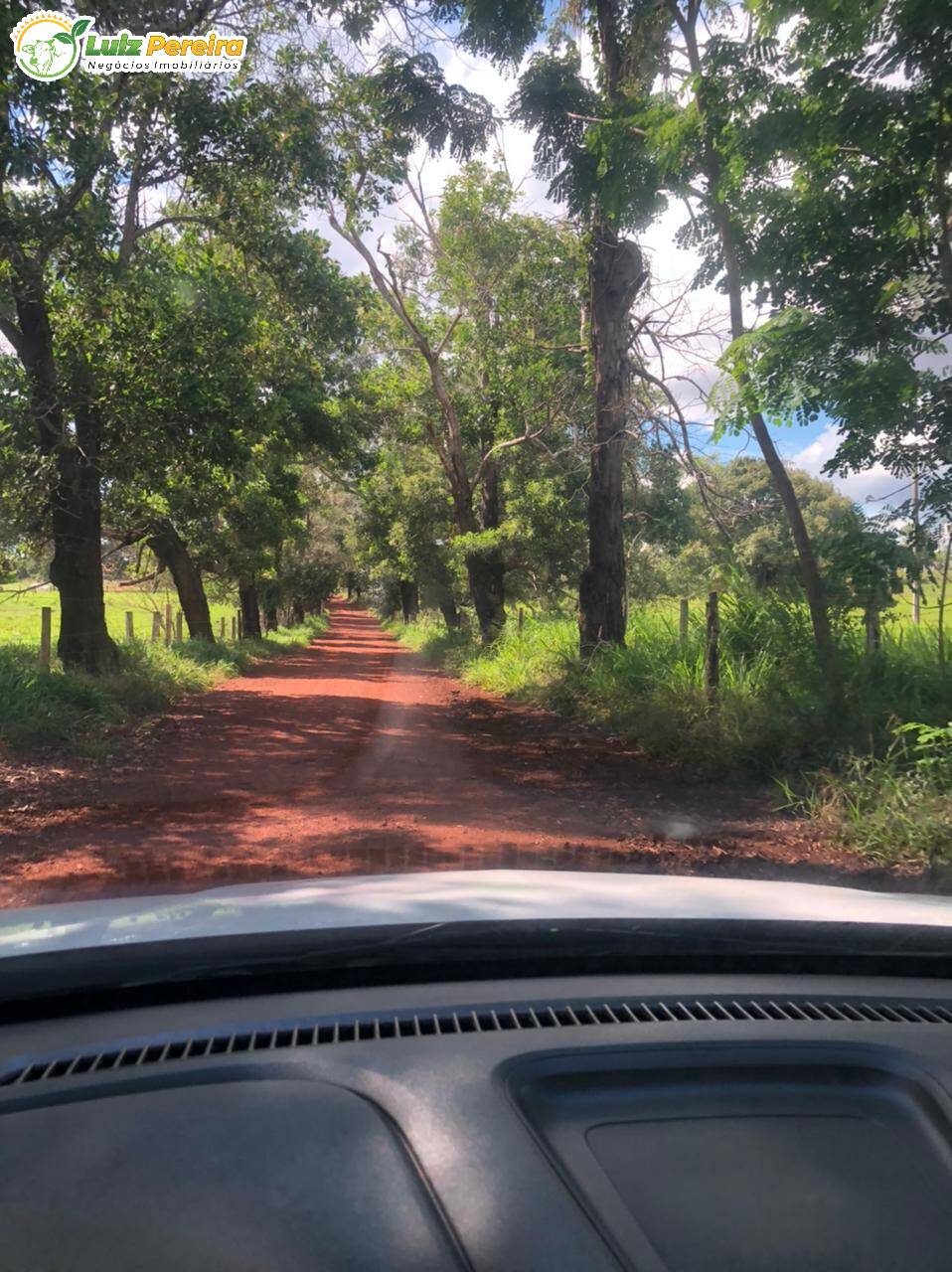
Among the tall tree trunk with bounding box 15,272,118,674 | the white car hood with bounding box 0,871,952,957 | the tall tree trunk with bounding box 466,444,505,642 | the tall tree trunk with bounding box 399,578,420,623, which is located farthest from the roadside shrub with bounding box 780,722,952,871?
the tall tree trunk with bounding box 399,578,420,623

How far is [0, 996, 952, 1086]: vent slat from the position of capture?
2.61 m

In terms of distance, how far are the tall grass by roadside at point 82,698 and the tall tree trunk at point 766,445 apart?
712cm

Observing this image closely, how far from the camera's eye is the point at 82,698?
12.6m

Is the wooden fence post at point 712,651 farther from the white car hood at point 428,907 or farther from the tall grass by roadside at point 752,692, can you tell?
the white car hood at point 428,907

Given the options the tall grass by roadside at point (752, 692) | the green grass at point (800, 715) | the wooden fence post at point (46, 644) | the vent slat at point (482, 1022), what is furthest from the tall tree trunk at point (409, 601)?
the vent slat at point (482, 1022)

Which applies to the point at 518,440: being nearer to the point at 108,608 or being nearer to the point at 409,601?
the point at 108,608

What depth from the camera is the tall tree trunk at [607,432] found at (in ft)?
47.1

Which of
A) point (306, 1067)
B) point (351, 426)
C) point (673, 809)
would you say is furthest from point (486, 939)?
point (351, 426)

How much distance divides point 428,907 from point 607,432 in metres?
12.1

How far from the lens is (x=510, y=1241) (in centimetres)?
201

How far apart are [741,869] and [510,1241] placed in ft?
16.8

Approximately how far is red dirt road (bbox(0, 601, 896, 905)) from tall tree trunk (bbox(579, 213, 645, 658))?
7.67 feet

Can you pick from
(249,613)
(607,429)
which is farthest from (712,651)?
(249,613)

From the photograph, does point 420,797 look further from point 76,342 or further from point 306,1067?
point 76,342
